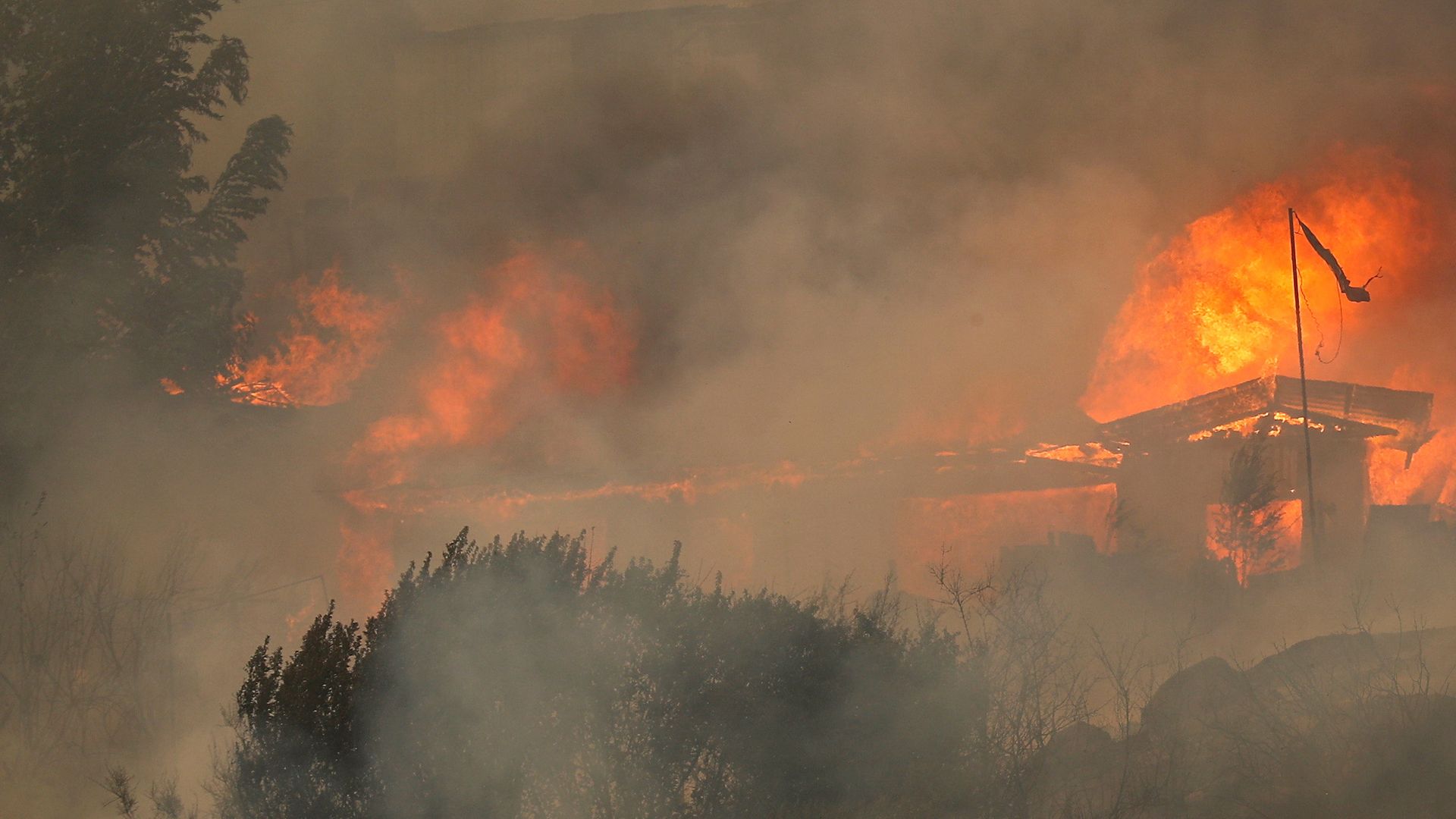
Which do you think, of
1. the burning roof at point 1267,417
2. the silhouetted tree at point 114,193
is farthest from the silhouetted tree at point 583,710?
the burning roof at point 1267,417

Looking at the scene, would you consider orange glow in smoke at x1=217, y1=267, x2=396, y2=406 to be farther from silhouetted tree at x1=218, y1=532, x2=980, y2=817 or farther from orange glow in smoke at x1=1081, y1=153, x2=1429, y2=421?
silhouetted tree at x1=218, y1=532, x2=980, y2=817

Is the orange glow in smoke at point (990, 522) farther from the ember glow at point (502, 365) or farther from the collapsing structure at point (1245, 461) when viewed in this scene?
the ember glow at point (502, 365)

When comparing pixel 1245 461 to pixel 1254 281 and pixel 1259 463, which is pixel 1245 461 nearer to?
pixel 1259 463

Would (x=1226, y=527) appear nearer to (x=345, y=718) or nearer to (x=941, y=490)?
(x=941, y=490)

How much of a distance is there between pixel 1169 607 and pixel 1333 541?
4.48m

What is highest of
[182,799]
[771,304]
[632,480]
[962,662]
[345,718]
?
[771,304]

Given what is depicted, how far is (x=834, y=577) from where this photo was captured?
74.0ft

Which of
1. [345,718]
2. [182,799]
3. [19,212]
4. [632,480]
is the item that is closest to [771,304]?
[632,480]

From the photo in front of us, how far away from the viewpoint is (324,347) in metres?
29.8

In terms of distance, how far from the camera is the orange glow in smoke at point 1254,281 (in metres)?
29.2

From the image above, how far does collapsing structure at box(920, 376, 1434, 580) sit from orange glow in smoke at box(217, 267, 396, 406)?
15271 mm

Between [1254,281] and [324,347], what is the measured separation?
22109mm

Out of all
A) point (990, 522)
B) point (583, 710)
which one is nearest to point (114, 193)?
point (583, 710)

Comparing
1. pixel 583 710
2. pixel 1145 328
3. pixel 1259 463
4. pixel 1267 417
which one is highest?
pixel 1145 328
